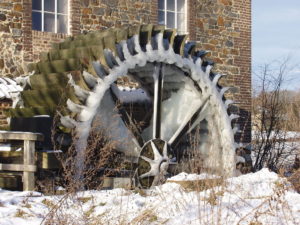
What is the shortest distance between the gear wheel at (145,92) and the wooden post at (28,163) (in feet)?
3.60

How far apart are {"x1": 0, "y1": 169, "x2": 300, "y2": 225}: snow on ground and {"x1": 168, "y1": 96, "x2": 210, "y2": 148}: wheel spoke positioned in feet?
9.03

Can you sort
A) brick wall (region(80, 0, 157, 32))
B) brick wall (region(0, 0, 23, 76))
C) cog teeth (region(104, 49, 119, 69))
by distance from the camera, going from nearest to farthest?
cog teeth (region(104, 49, 119, 69)) < brick wall (region(0, 0, 23, 76)) < brick wall (region(80, 0, 157, 32))

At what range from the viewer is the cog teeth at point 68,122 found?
877cm

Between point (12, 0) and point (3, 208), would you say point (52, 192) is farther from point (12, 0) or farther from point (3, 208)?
point (12, 0)

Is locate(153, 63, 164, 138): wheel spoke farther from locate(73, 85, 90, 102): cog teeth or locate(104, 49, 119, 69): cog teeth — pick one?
locate(73, 85, 90, 102): cog teeth

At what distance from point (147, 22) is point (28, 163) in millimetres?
6592

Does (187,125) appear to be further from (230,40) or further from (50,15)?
(230,40)

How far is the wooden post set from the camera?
7.52m

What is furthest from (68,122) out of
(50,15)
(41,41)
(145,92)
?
(50,15)

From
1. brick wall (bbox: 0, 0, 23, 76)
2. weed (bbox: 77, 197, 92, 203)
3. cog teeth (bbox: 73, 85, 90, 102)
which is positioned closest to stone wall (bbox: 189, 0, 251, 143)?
brick wall (bbox: 0, 0, 23, 76)

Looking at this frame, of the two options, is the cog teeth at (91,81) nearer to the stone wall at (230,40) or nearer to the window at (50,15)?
the window at (50,15)

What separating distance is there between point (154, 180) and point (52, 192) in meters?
2.41

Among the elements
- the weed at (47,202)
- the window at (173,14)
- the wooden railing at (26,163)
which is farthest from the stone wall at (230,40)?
the weed at (47,202)

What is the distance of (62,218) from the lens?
5406mm
